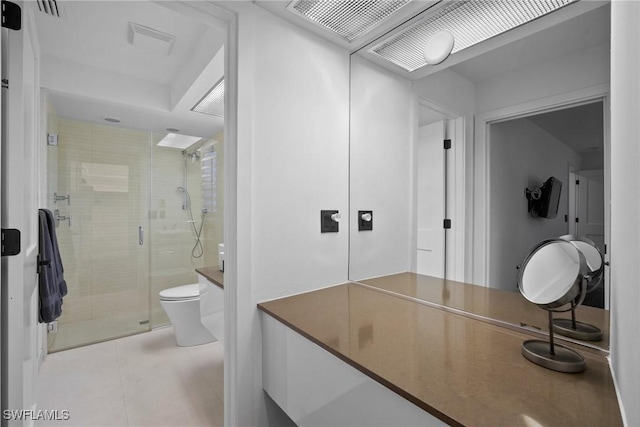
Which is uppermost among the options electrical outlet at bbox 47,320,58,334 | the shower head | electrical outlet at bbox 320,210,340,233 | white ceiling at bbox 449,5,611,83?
white ceiling at bbox 449,5,611,83

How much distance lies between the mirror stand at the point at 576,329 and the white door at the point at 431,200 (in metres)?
0.43

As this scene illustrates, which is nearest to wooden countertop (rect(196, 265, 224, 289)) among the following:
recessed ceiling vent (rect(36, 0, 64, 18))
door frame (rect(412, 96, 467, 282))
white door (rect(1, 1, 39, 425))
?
white door (rect(1, 1, 39, 425))

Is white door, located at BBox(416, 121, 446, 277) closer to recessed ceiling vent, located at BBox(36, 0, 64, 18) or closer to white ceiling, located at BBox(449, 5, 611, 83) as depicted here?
white ceiling, located at BBox(449, 5, 611, 83)

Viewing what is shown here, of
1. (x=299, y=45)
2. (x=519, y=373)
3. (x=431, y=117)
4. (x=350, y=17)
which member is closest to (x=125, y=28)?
(x=299, y=45)

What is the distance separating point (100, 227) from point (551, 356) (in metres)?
3.58

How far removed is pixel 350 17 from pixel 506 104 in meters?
0.84

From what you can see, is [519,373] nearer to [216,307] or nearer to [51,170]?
[216,307]

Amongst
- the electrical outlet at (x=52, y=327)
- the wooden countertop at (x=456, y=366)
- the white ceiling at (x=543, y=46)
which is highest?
the white ceiling at (x=543, y=46)

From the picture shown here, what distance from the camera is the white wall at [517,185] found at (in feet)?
3.05

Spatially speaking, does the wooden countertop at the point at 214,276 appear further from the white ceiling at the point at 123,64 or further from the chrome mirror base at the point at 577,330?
the chrome mirror base at the point at 577,330

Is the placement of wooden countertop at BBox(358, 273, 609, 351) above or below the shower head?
below

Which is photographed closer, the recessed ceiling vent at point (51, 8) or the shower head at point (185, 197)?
the recessed ceiling vent at point (51, 8)

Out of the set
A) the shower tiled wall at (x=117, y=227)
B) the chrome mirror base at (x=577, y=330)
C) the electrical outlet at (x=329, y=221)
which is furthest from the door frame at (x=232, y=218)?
the shower tiled wall at (x=117, y=227)

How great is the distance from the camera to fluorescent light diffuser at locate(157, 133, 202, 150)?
3.32 m
